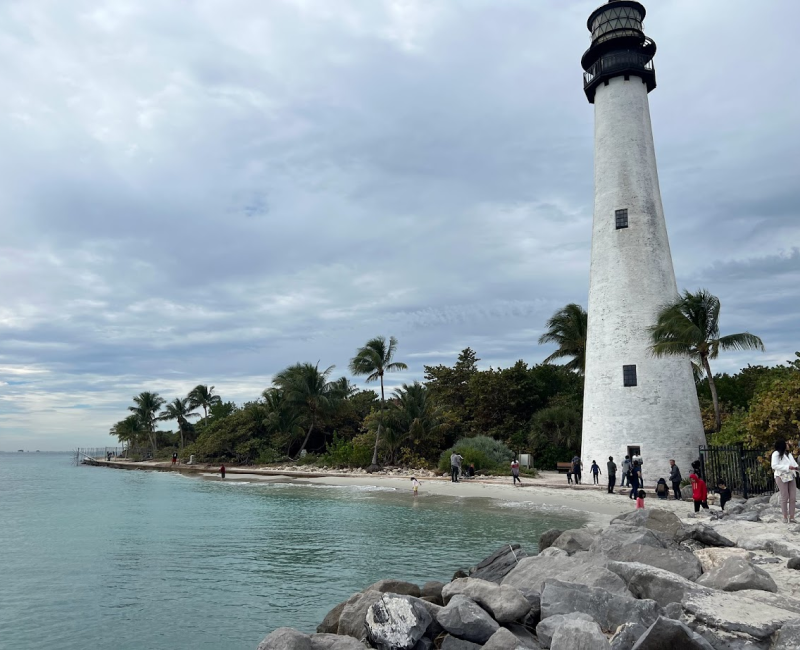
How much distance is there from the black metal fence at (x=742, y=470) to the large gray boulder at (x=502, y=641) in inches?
594

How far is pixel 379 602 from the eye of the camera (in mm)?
7172

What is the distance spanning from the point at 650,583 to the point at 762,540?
4411 mm

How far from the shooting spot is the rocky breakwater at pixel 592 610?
5586mm

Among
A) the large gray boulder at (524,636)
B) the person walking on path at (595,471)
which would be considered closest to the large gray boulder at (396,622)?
the large gray boulder at (524,636)

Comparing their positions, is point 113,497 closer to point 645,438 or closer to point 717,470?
point 645,438

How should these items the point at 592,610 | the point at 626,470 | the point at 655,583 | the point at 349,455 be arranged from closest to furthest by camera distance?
the point at 592,610 → the point at 655,583 → the point at 626,470 → the point at 349,455

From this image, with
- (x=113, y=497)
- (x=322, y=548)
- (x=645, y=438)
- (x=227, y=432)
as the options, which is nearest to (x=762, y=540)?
(x=322, y=548)

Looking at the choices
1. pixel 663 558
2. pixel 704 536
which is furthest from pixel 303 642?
pixel 704 536

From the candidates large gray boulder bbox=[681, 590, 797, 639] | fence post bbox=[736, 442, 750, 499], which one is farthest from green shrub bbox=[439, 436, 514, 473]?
large gray boulder bbox=[681, 590, 797, 639]

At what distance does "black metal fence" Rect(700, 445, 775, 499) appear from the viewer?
1838 cm

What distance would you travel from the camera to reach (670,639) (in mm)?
5047

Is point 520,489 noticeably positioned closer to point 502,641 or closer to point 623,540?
point 623,540

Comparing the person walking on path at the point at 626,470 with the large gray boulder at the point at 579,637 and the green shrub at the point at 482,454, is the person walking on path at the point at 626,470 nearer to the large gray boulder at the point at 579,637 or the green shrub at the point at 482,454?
the green shrub at the point at 482,454

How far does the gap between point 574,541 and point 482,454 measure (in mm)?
21904
